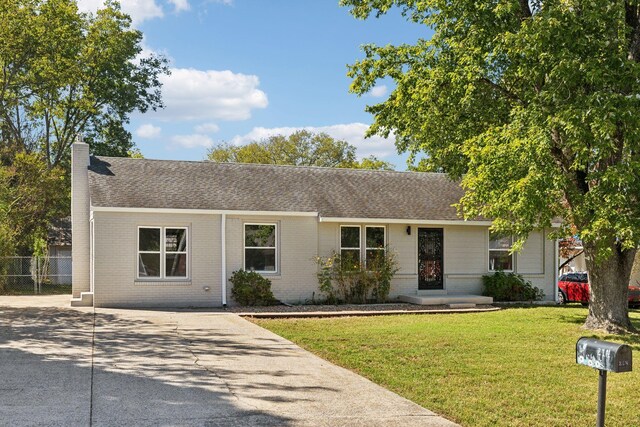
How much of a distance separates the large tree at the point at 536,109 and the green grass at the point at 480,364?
7.68ft

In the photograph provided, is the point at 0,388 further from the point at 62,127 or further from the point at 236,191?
the point at 62,127

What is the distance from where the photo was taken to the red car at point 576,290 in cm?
2345

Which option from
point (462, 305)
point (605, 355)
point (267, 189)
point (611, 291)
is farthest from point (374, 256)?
point (605, 355)

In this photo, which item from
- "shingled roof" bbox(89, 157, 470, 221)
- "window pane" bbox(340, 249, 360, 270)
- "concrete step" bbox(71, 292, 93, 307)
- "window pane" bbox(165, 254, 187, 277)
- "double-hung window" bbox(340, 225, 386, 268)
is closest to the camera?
"concrete step" bbox(71, 292, 93, 307)

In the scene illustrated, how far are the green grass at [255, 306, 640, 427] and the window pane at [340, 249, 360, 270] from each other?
3.86 metres

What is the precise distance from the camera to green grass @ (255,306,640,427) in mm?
7512

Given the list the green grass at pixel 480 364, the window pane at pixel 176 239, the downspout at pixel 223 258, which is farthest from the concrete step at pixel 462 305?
the window pane at pixel 176 239

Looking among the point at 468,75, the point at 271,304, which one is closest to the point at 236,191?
the point at 271,304

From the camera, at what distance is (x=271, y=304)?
19719 mm

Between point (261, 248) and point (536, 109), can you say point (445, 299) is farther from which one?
point (536, 109)

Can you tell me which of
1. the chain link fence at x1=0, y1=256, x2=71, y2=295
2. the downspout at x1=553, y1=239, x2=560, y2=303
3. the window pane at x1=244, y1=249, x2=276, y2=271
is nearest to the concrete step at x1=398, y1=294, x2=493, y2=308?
the downspout at x1=553, y1=239, x2=560, y2=303

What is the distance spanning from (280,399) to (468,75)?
8702 mm

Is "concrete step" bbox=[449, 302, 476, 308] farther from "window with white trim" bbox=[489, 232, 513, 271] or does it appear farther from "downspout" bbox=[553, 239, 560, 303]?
"downspout" bbox=[553, 239, 560, 303]

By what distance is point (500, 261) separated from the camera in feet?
75.6
